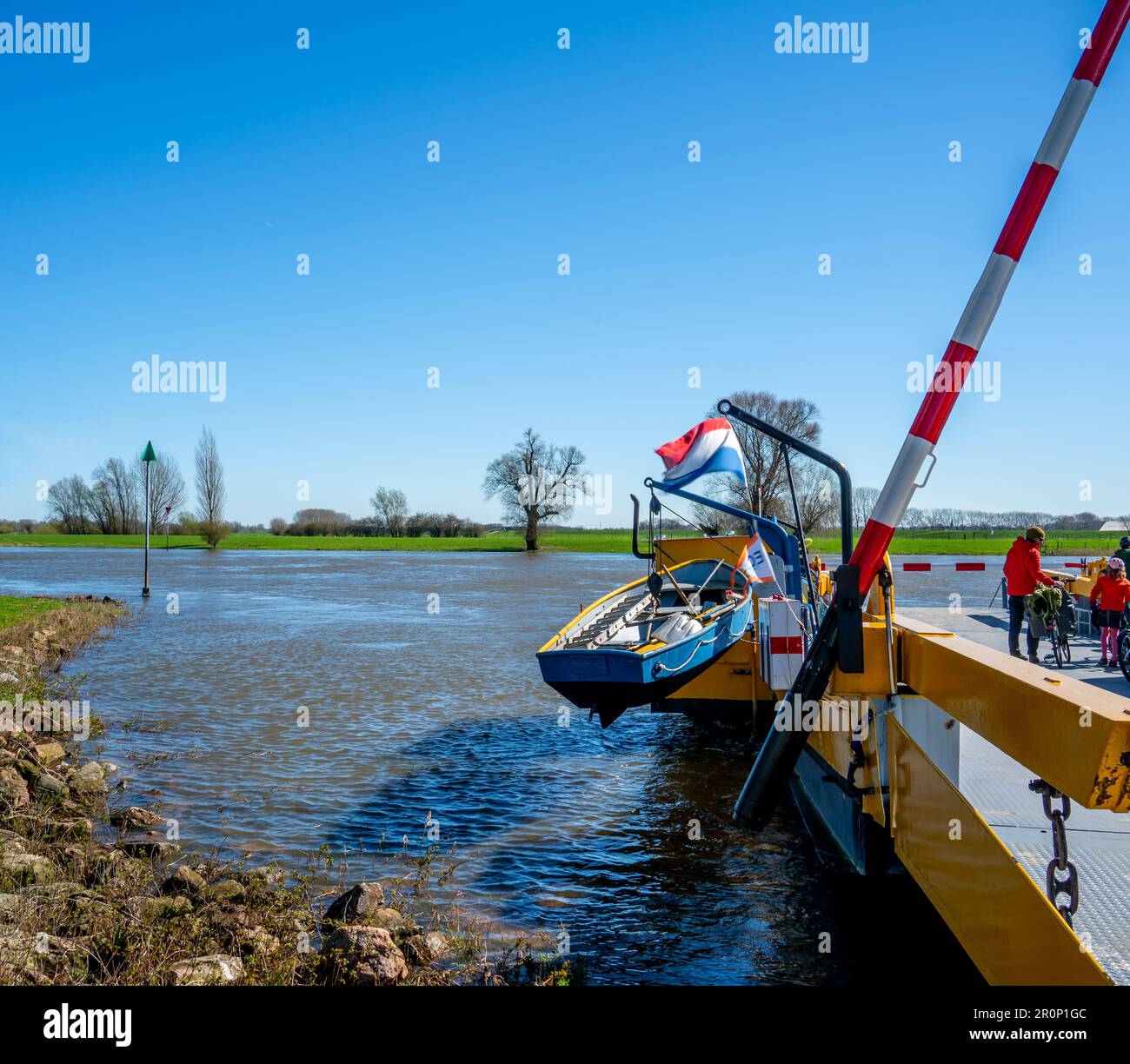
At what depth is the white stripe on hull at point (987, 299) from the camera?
4.31 meters

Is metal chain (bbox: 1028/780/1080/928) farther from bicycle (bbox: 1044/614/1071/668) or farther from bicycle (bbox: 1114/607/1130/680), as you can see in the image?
bicycle (bbox: 1044/614/1071/668)

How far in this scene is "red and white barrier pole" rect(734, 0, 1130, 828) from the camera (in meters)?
4.18

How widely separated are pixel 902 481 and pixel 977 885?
6.14 ft

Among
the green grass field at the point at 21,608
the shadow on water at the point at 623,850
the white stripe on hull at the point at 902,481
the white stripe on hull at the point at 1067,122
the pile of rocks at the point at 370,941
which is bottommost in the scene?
the shadow on water at the point at 623,850

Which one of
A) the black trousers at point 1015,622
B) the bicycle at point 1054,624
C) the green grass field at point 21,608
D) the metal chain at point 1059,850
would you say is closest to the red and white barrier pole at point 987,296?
the metal chain at point 1059,850

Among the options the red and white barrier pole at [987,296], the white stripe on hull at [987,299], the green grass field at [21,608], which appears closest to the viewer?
the red and white barrier pole at [987,296]

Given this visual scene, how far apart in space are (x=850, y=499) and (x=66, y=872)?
255 inches

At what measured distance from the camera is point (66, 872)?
6961 millimetres

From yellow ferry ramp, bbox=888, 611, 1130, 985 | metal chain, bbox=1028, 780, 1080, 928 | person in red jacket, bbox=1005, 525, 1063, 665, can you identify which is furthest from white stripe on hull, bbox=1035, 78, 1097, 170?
person in red jacket, bbox=1005, 525, 1063, 665

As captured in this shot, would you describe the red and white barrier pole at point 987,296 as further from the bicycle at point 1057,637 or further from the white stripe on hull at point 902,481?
the bicycle at point 1057,637

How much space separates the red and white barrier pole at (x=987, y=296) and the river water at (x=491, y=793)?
10.1 feet

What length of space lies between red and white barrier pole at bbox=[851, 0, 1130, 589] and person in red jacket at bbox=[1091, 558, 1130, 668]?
10192mm
